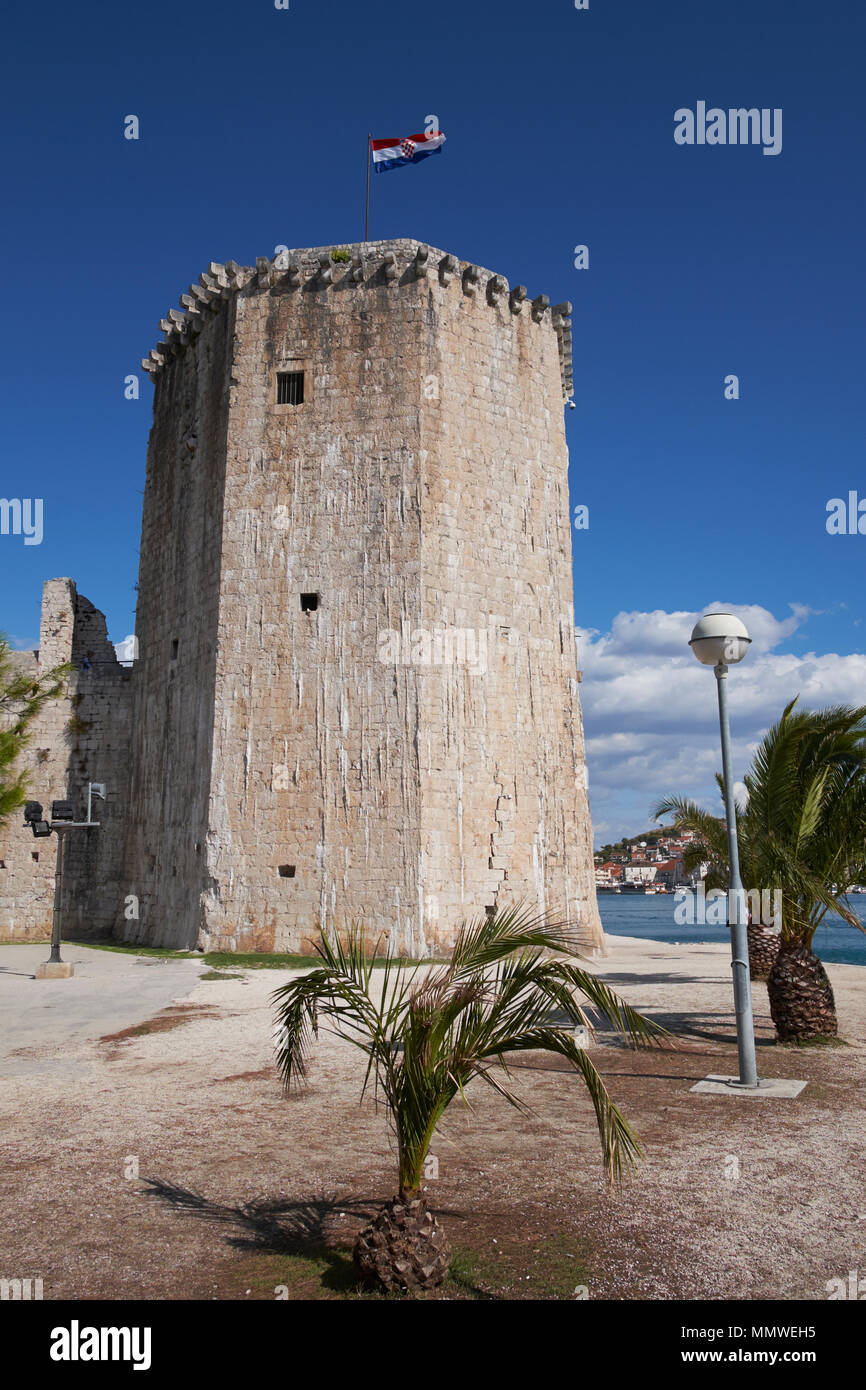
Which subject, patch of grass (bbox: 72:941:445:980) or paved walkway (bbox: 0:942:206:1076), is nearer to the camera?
paved walkway (bbox: 0:942:206:1076)

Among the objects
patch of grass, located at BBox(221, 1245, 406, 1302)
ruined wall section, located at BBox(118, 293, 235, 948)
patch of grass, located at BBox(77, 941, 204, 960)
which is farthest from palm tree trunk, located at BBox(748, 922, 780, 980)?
patch of grass, located at BBox(221, 1245, 406, 1302)

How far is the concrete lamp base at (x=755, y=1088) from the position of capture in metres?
6.94

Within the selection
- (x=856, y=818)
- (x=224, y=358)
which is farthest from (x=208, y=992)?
(x=224, y=358)

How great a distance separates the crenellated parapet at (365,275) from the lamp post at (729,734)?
514 inches

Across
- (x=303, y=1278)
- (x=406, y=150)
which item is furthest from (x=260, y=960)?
(x=406, y=150)

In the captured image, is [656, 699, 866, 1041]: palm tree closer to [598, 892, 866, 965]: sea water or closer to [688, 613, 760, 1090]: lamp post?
[688, 613, 760, 1090]: lamp post

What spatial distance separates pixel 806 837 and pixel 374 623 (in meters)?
9.69

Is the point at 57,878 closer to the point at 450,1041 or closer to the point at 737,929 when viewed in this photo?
the point at 737,929

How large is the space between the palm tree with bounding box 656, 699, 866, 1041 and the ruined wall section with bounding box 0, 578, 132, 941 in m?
16.3

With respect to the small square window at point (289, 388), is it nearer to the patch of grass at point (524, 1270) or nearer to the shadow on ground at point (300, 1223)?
the shadow on ground at point (300, 1223)

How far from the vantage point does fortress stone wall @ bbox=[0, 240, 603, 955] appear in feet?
55.5

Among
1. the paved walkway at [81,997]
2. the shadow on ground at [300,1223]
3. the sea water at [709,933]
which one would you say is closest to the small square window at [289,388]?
the paved walkway at [81,997]
